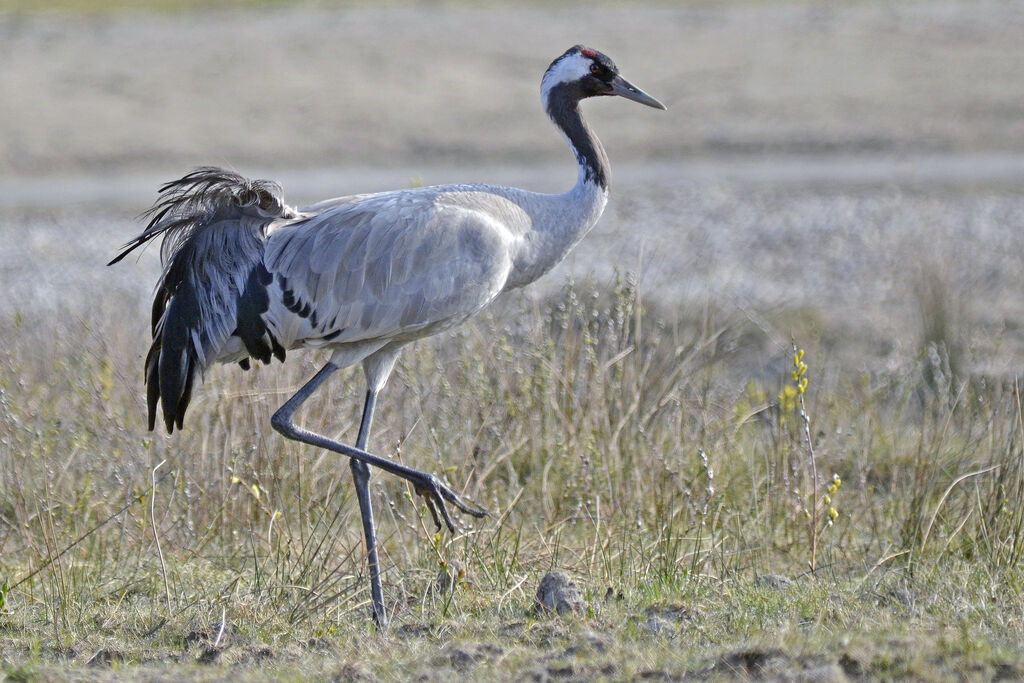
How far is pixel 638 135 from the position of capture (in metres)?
17.7

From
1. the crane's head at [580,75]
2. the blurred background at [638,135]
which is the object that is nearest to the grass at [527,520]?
the crane's head at [580,75]

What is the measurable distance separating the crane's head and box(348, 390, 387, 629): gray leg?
1.48m

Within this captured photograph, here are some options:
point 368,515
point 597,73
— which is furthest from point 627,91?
point 368,515

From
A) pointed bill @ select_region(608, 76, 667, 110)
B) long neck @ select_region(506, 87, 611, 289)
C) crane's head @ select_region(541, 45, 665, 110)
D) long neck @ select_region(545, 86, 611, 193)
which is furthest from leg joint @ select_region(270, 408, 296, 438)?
pointed bill @ select_region(608, 76, 667, 110)

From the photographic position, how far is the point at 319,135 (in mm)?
18062

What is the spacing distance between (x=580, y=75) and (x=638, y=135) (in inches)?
454

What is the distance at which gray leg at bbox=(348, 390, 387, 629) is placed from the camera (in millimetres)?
5492

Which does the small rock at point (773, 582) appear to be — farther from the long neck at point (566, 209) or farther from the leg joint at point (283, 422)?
the leg joint at point (283, 422)

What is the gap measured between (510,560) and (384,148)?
1221 cm

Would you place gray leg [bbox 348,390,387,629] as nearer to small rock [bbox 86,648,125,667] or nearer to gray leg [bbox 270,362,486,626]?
gray leg [bbox 270,362,486,626]

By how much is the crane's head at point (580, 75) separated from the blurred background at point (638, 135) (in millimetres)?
2652

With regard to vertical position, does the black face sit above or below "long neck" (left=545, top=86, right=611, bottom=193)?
above

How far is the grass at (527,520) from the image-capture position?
478 centimetres

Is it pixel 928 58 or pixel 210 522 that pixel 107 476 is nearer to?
pixel 210 522
